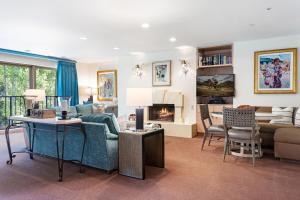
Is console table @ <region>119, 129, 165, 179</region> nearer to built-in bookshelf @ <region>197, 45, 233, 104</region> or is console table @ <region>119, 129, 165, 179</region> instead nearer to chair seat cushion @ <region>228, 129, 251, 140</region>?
chair seat cushion @ <region>228, 129, 251, 140</region>

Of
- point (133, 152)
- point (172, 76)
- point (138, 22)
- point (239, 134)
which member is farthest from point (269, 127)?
point (138, 22)

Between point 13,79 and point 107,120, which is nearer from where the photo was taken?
point 107,120

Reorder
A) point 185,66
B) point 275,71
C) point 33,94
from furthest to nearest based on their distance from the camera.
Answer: point 185,66
point 275,71
point 33,94

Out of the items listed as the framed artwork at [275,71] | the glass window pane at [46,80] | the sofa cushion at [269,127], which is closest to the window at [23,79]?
the glass window pane at [46,80]

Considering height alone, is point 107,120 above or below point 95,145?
above

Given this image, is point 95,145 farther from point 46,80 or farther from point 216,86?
point 46,80

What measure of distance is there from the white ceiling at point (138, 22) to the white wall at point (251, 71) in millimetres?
315

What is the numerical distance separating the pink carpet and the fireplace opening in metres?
2.71

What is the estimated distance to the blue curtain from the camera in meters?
7.48

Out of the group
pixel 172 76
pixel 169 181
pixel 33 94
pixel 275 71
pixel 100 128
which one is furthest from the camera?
pixel 172 76

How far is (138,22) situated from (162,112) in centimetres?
323

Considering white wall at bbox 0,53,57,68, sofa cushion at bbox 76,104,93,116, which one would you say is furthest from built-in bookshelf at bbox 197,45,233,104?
white wall at bbox 0,53,57,68

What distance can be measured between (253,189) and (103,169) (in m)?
1.98

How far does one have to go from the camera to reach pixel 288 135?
345cm
